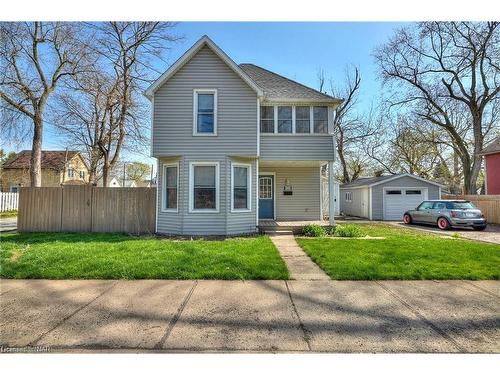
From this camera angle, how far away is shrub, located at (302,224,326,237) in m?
10.6

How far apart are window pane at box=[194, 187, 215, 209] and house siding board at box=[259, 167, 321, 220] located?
4228mm

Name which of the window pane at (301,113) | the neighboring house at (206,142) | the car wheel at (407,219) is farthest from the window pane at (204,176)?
the car wheel at (407,219)

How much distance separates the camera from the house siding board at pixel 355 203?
19891 millimetres

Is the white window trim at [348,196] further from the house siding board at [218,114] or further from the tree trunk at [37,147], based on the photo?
the tree trunk at [37,147]

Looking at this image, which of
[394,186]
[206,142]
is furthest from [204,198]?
[394,186]

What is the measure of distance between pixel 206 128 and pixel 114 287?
699 cm

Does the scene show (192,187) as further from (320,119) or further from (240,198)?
(320,119)

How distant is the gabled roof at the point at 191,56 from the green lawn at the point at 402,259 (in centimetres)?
650

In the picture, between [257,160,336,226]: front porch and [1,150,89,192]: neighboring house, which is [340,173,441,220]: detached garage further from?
[1,150,89,192]: neighboring house

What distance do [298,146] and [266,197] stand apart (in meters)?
3.51

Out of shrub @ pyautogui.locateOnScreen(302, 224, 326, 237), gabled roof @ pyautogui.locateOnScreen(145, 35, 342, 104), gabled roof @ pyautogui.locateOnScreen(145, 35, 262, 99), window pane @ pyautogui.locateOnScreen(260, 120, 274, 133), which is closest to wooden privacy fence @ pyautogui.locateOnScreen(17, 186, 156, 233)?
gabled roof @ pyautogui.locateOnScreen(145, 35, 262, 99)

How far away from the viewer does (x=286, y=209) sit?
13758 millimetres

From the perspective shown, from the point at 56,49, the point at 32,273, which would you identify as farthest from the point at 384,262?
the point at 56,49

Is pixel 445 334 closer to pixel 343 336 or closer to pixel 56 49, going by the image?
pixel 343 336
